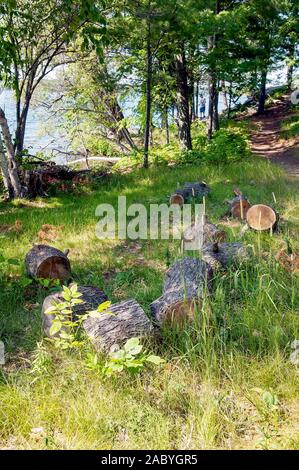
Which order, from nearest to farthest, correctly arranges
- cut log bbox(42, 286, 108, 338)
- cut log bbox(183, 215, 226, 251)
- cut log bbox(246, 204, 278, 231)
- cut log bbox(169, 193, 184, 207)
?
cut log bbox(42, 286, 108, 338)
cut log bbox(183, 215, 226, 251)
cut log bbox(246, 204, 278, 231)
cut log bbox(169, 193, 184, 207)

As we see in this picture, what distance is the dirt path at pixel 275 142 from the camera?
441 inches

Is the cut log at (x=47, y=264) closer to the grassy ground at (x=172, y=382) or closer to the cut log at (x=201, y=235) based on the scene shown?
the grassy ground at (x=172, y=382)

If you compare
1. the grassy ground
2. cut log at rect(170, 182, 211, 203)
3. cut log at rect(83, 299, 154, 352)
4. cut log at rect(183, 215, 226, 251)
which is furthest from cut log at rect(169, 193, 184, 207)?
cut log at rect(83, 299, 154, 352)

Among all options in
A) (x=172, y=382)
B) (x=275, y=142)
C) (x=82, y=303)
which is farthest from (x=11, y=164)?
(x=275, y=142)

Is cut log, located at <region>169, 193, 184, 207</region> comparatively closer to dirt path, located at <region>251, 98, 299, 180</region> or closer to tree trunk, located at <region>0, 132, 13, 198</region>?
dirt path, located at <region>251, 98, 299, 180</region>

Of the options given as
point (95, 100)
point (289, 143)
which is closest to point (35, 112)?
point (95, 100)

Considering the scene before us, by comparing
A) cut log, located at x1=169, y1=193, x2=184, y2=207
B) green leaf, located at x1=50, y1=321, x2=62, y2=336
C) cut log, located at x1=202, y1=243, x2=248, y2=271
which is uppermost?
cut log, located at x1=169, y1=193, x2=184, y2=207

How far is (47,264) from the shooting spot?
446cm

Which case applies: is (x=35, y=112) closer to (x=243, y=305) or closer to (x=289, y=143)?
(x=289, y=143)

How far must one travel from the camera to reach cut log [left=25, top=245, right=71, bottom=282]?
14.6 feet

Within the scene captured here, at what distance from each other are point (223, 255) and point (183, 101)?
960cm

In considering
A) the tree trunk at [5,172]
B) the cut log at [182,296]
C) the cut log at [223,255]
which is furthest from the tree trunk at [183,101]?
the cut log at [182,296]

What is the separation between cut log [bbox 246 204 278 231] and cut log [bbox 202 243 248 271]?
1.20 meters

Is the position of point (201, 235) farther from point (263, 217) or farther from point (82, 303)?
point (82, 303)
